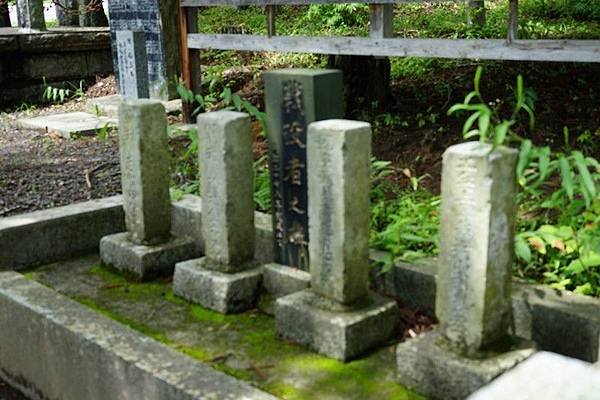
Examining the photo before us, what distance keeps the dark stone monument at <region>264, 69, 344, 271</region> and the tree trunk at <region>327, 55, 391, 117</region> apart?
13.1 feet

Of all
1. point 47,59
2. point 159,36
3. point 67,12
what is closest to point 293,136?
point 159,36

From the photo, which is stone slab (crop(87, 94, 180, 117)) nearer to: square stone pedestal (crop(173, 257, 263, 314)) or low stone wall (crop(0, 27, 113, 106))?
low stone wall (crop(0, 27, 113, 106))

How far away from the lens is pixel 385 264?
3.71 meters

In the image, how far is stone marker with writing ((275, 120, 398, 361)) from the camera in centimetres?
322

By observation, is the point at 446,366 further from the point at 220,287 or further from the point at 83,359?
the point at 83,359

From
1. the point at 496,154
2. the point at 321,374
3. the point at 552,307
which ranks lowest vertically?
the point at 321,374

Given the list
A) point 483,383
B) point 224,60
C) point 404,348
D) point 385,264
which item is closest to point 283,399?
point 404,348

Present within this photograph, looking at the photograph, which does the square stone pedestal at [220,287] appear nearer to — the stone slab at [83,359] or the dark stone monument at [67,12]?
the stone slab at [83,359]

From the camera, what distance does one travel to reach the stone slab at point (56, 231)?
176 inches

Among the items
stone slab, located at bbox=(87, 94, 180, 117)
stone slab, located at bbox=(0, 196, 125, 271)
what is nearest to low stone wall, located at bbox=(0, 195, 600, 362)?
stone slab, located at bbox=(0, 196, 125, 271)

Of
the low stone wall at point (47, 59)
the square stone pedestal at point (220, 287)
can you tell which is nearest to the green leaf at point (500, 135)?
the square stone pedestal at point (220, 287)

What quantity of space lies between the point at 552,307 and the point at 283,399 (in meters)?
1.16

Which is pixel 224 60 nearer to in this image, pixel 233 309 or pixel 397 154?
pixel 397 154

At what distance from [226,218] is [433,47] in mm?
2807
